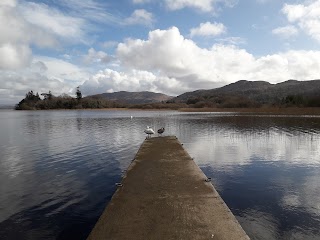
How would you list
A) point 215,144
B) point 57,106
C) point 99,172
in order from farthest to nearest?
point 57,106 → point 215,144 → point 99,172

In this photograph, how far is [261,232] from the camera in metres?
10.1

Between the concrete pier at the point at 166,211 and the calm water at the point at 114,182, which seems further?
the calm water at the point at 114,182

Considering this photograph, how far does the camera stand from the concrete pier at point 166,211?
7.54 m

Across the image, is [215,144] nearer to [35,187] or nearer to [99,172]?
[99,172]

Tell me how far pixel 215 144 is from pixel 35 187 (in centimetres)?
1893

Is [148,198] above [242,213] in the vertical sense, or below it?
above

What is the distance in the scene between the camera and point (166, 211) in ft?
29.9

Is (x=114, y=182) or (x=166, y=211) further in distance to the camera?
(x=114, y=182)

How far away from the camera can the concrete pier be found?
7543 millimetres

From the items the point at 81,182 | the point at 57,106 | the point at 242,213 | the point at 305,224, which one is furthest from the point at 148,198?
the point at 57,106

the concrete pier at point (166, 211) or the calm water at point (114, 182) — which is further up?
the concrete pier at point (166, 211)

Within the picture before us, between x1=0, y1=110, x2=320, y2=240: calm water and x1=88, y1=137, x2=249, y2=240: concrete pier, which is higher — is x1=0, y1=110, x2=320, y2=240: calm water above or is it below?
below

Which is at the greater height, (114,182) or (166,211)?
(166,211)

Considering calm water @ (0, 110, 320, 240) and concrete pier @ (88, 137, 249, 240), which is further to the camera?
calm water @ (0, 110, 320, 240)
